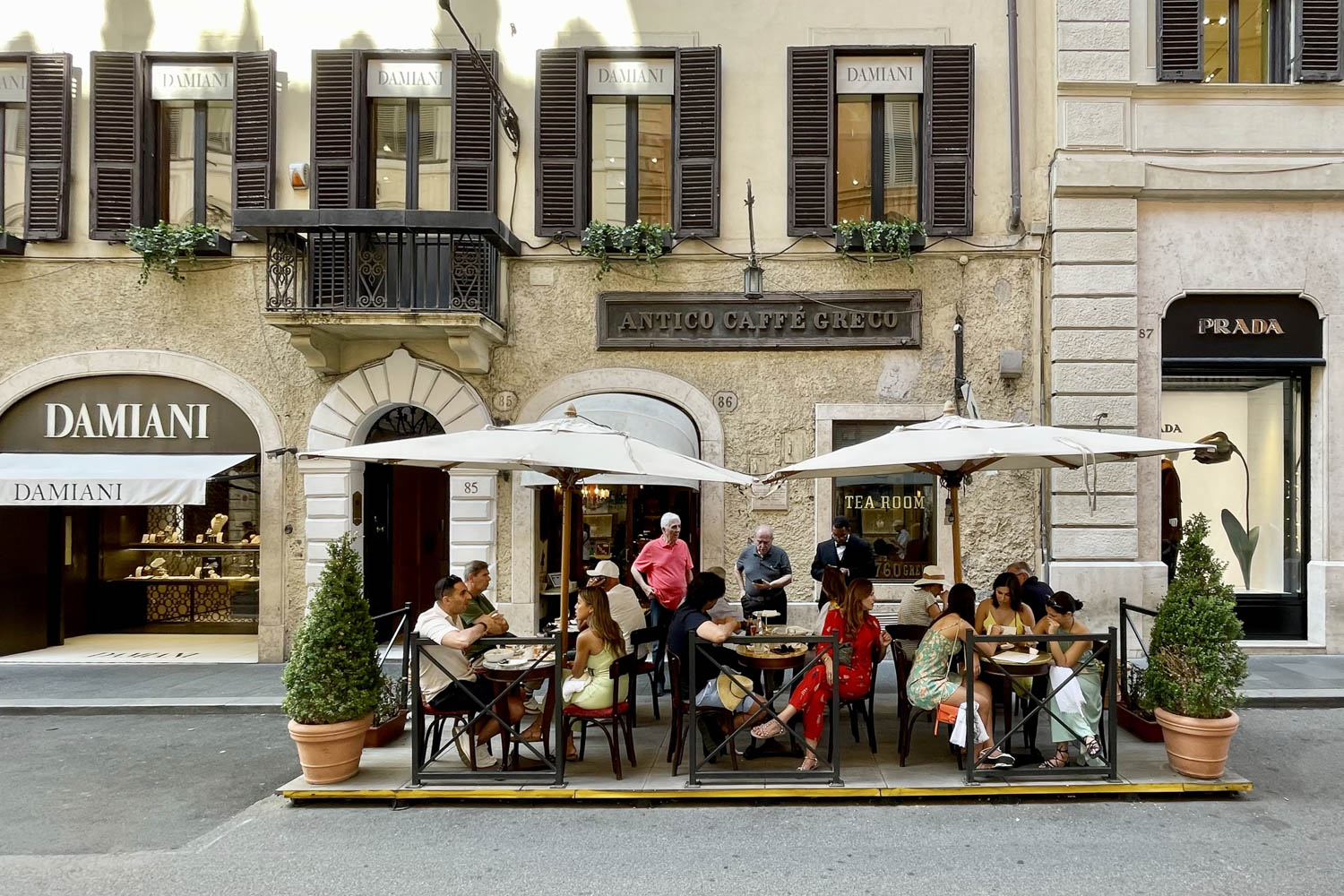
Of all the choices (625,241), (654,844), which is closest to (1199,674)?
(654,844)

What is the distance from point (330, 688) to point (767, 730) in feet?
9.62

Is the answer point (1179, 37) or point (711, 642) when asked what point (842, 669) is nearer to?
point (711, 642)

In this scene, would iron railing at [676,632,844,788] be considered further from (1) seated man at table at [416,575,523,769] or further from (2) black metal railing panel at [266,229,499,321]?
(2) black metal railing panel at [266,229,499,321]

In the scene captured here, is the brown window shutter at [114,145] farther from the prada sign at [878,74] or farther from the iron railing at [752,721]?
the iron railing at [752,721]

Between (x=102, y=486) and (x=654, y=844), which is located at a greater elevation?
(x=102, y=486)

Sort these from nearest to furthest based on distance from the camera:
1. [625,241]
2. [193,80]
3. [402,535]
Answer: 1. [625,241]
2. [193,80]
3. [402,535]

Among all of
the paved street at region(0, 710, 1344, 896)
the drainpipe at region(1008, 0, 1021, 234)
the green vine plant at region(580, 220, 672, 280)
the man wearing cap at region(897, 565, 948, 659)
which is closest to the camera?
the paved street at region(0, 710, 1344, 896)

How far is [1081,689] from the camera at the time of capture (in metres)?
5.76

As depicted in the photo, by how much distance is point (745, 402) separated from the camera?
32.8 ft

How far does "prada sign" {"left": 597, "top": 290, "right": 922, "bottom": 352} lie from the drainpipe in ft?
5.04

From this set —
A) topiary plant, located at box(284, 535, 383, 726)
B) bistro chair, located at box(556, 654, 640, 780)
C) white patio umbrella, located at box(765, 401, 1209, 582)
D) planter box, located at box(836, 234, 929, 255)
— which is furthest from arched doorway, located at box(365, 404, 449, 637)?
white patio umbrella, located at box(765, 401, 1209, 582)

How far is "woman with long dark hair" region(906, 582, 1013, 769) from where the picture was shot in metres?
5.64

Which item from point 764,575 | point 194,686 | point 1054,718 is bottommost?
point 194,686

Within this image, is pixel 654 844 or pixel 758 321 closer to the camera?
pixel 654 844
